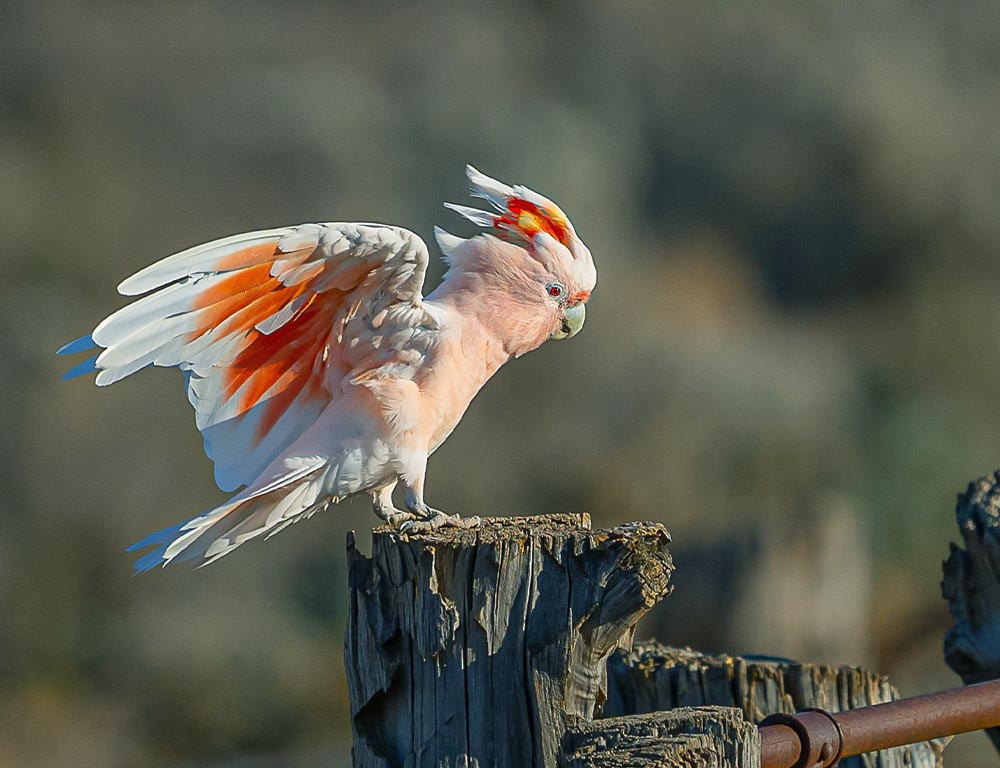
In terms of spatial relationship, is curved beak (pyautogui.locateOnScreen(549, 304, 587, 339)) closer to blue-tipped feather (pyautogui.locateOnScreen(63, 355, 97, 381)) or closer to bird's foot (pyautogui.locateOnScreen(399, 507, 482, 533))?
bird's foot (pyautogui.locateOnScreen(399, 507, 482, 533))

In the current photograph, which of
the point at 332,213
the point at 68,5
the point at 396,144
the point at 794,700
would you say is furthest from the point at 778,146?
the point at 794,700

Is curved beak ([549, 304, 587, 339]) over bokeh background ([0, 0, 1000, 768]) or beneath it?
beneath

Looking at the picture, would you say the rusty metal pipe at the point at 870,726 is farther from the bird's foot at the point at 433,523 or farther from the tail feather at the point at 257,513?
Answer: the tail feather at the point at 257,513

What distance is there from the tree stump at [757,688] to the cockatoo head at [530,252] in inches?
27.3

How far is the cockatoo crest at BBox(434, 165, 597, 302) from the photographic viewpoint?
7.92 feet

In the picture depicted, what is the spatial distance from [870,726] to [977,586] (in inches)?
27.8

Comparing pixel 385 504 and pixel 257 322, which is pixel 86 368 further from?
pixel 385 504

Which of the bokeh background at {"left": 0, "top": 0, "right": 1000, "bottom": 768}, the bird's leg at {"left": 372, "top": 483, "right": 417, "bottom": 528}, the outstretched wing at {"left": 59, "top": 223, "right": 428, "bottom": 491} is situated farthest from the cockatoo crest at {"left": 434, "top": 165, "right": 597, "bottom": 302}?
the bokeh background at {"left": 0, "top": 0, "right": 1000, "bottom": 768}

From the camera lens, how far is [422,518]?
222cm

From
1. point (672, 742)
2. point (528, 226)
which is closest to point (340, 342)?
point (528, 226)

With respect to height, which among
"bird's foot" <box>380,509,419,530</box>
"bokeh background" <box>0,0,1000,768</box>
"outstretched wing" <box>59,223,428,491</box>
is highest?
"bokeh background" <box>0,0,1000,768</box>

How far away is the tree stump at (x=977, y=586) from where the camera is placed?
2225 millimetres

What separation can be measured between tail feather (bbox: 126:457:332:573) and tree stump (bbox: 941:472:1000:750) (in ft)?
3.74

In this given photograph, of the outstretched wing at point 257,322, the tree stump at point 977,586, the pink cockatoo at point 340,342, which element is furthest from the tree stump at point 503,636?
the tree stump at point 977,586
